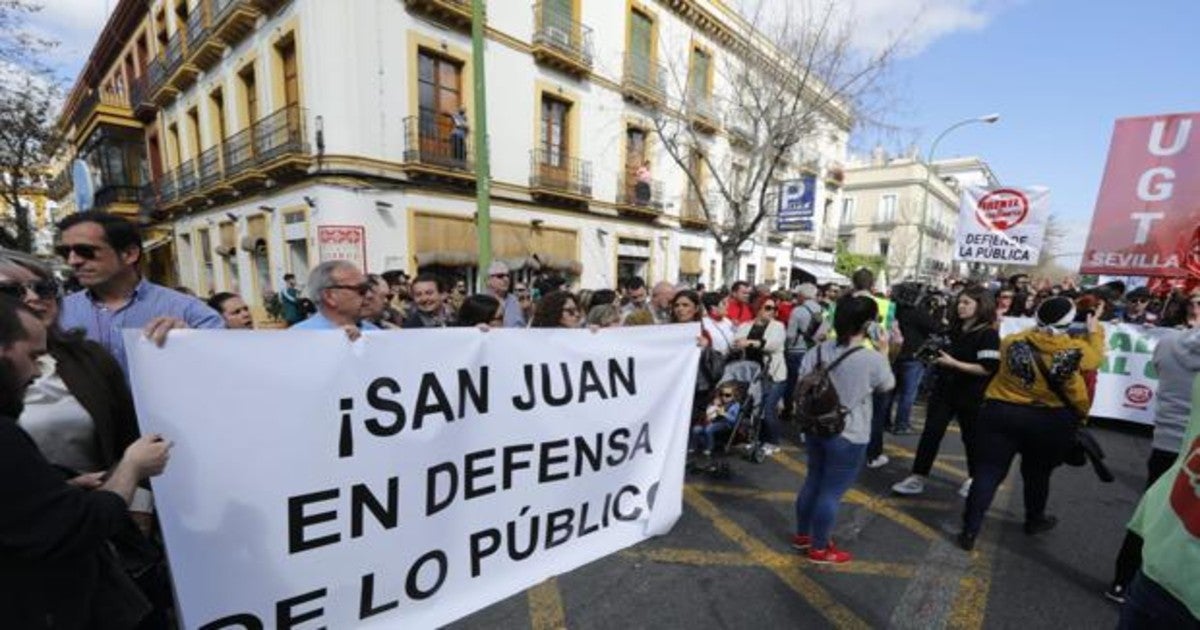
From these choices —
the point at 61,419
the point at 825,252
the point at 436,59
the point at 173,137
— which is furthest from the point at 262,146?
the point at 825,252

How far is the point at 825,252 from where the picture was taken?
93.6 feet

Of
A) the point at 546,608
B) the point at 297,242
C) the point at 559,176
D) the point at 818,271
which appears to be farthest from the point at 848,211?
the point at 546,608

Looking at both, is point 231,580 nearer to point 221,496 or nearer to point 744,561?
point 221,496

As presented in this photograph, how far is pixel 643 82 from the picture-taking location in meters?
16.4

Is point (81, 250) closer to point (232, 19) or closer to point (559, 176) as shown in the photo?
point (559, 176)

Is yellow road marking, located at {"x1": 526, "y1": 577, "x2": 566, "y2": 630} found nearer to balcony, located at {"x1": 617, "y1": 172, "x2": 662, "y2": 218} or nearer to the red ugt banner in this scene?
the red ugt banner

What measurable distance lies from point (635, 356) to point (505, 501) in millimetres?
917

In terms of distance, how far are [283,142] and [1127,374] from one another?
49.1 feet

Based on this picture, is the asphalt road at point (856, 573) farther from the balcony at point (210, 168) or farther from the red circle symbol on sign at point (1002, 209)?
the balcony at point (210, 168)

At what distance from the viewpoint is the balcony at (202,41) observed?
43.3 ft

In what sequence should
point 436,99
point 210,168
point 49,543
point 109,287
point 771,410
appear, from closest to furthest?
point 49,543 → point 109,287 → point 771,410 → point 436,99 → point 210,168

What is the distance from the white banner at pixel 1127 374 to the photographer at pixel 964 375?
3.05m

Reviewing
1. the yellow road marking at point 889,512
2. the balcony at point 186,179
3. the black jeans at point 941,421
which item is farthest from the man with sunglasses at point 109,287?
the balcony at point 186,179

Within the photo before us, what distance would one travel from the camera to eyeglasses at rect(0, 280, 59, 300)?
1642 mm
